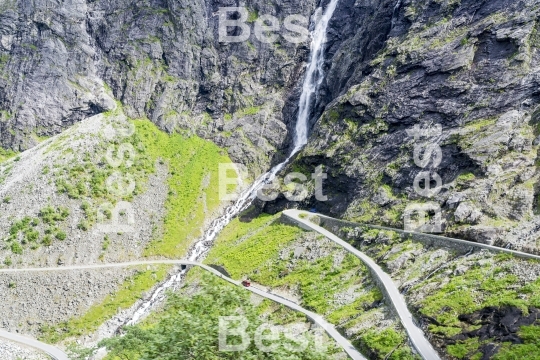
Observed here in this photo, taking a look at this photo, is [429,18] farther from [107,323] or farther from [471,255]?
[107,323]

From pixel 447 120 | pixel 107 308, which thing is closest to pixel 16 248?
pixel 107 308

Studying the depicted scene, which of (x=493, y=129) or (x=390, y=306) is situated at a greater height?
(x=493, y=129)

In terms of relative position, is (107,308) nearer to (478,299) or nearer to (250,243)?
(250,243)

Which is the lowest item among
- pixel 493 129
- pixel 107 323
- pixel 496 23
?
pixel 107 323

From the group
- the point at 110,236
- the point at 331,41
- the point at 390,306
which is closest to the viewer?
the point at 390,306

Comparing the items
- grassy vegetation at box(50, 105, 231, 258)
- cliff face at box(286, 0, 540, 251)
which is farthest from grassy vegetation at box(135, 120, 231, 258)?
cliff face at box(286, 0, 540, 251)

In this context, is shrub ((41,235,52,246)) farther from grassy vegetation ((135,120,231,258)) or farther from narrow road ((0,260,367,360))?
grassy vegetation ((135,120,231,258))

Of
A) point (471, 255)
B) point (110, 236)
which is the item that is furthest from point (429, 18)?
point (110, 236)

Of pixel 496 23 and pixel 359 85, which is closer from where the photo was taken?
pixel 496 23
